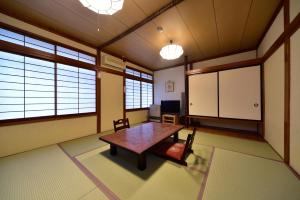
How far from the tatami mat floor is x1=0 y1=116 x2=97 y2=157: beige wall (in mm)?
212

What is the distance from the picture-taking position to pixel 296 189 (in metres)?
1.42

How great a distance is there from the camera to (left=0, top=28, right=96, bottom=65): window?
230cm

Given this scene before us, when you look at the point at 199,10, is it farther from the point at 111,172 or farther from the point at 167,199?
the point at 111,172

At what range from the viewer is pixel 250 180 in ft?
5.26

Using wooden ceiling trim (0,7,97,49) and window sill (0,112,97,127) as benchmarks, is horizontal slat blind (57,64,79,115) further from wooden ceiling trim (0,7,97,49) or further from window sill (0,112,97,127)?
wooden ceiling trim (0,7,97,49)

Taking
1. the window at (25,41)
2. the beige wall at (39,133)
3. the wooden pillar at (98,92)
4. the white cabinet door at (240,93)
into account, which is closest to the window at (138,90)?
the wooden pillar at (98,92)

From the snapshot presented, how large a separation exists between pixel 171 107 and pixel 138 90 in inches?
70.0

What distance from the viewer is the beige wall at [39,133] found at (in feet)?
7.46

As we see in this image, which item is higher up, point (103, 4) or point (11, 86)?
point (103, 4)

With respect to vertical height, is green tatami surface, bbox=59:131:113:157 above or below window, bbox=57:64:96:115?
below

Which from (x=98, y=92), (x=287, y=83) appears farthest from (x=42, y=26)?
(x=287, y=83)

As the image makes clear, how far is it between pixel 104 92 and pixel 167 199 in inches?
137

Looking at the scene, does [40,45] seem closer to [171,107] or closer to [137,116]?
[137,116]

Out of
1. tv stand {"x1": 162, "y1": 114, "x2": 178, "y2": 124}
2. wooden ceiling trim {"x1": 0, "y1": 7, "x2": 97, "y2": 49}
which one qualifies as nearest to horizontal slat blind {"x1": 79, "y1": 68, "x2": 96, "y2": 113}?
wooden ceiling trim {"x1": 0, "y1": 7, "x2": 97, "y2": 49}
